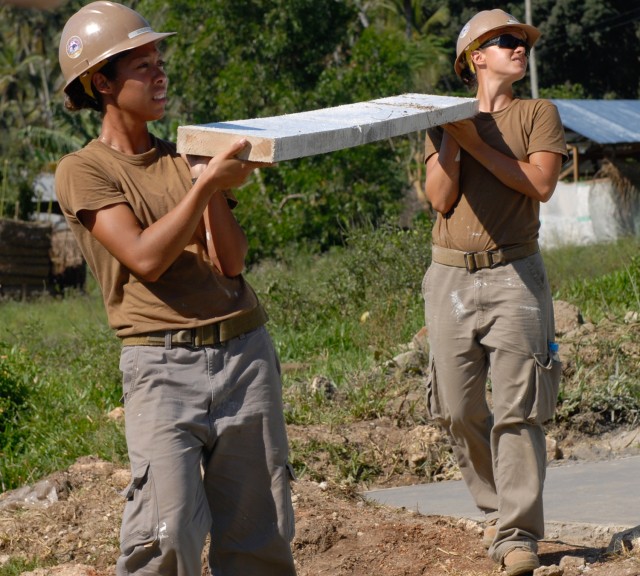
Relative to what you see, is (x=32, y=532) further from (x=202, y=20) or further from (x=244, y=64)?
(x=202, y=20)

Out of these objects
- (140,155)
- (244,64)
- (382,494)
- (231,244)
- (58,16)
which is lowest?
(382,494)

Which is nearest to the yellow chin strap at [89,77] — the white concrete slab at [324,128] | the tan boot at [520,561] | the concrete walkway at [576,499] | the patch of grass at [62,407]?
the white concrete slab at [324,128]

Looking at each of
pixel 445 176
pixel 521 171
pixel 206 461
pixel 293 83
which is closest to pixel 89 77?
pixel 206 461

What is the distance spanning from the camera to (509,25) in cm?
421

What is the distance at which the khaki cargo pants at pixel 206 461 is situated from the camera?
3051 mm

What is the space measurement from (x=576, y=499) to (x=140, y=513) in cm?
249

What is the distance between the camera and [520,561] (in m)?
3.87

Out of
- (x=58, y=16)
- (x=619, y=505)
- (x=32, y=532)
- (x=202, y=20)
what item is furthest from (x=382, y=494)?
(x=58, y=16)

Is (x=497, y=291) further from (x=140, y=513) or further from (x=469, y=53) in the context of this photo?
(x=140, y=513)

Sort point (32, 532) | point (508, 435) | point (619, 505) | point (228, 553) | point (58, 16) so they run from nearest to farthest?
point (228, 553) → point (508, 435) → point (619, 505) → point (32, 532) → point (58, 16)

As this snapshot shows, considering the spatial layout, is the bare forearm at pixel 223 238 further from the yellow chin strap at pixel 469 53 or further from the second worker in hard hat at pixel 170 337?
the yellow chin strap at pixel 469 53

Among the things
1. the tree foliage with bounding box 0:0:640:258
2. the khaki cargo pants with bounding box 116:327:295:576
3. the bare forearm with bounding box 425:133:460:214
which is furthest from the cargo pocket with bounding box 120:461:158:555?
the tree foliage with bounding box 0:0:640:258

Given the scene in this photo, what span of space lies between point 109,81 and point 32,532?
9.07 ft

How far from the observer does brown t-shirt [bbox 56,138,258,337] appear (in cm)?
312
